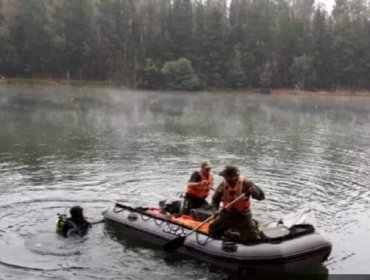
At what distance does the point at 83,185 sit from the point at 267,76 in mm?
73685

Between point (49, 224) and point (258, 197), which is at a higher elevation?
point (258, 197)

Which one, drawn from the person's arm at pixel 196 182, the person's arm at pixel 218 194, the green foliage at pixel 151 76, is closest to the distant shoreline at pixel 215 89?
the green foliage at pixel 151 76

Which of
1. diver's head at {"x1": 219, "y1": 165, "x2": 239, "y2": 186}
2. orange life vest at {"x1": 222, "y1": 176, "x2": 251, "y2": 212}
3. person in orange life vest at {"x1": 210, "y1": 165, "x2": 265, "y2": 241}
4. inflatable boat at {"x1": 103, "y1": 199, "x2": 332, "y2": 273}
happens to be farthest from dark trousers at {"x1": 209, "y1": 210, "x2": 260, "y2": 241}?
diver's head at {"x1": 219, "y1": 165, "x2": 239, "y2": 186}

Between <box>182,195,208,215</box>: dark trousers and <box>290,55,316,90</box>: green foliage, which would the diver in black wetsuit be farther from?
<box>290,55,316,90</box>: green foliage

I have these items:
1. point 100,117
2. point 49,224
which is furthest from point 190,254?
point 100,117

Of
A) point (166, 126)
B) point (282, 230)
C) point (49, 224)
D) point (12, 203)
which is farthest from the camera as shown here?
point (166, 126)

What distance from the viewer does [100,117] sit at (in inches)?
1750

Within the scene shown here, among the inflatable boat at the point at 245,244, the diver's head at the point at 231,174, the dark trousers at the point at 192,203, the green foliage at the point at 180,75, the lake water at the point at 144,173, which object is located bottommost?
the lake water at the point at 144,173

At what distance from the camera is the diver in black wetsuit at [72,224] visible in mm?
14477

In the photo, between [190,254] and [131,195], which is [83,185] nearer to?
[131,195]

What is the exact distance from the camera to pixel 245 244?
12.3 meters

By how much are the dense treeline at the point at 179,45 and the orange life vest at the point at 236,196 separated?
74.3 meters

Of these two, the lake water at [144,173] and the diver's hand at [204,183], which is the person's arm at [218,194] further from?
the diver's hand at [204,183]

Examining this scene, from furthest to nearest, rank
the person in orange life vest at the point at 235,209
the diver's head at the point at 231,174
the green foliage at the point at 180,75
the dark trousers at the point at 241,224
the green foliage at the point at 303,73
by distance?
the green foliage at the point at 303,73 < the green foliage at the point at 180,75 < the dark trousers at the point at 241,224 < the person in orange life vest at the point at 235,209 < the diver's head at the point at 231,174
